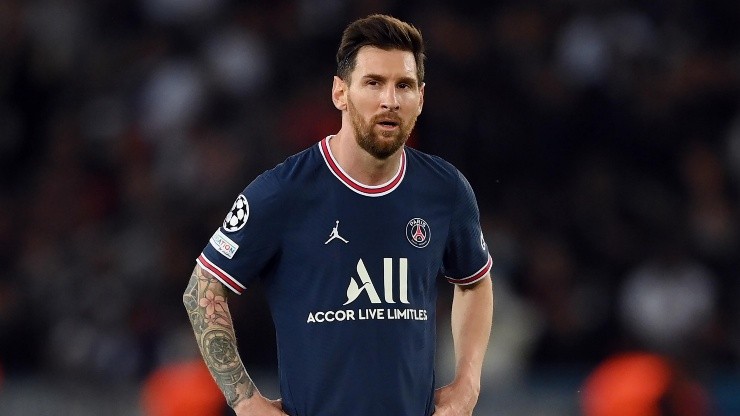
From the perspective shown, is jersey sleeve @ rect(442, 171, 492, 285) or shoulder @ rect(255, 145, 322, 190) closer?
shoulder @ rect(255, 145, 322, 190)

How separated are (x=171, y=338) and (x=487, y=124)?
9.67 ft

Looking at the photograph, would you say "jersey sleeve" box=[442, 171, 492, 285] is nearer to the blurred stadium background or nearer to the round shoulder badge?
the round shoulder badge

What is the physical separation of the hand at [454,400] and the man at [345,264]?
51 mm

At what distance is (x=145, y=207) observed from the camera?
1091 cm

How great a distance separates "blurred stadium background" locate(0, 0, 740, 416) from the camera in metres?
9.53

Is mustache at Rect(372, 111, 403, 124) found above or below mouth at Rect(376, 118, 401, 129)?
above

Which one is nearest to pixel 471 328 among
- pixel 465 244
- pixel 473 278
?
pixel 473 278

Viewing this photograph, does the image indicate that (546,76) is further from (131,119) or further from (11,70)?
(11,70)

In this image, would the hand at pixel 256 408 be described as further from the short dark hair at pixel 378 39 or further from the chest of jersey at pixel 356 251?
the short dark hair at pixel 378 39

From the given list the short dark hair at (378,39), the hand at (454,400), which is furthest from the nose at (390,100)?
the hand at (454,400)

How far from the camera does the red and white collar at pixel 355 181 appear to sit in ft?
15.9

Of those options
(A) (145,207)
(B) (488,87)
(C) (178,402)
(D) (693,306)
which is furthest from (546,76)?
(C) (178,402)

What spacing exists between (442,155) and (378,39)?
5829mm

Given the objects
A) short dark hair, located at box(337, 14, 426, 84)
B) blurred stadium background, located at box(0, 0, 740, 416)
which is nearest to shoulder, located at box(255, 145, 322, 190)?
short dark hair, located at box(337, 14, 426, 84)
